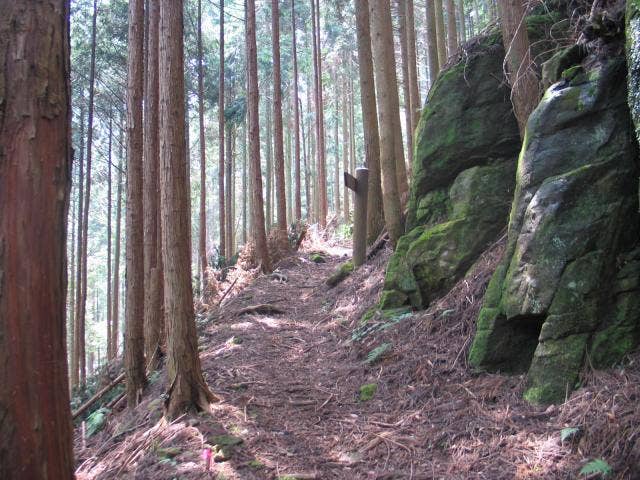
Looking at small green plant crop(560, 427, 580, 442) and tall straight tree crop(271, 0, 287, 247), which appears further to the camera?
tall straight tree crop(271, 0, 287, 247)

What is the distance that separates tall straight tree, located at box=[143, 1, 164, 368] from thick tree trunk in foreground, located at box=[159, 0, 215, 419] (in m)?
3.00

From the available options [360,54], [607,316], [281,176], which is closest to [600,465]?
[607,316]

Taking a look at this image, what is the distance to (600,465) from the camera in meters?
Result: 2.95

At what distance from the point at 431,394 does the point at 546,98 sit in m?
2.94

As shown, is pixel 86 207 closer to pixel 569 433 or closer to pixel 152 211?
pixel 152 211

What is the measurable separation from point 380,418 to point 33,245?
3323mm

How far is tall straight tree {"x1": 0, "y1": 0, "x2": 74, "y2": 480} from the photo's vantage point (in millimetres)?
2115

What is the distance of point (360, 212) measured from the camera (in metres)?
10.2

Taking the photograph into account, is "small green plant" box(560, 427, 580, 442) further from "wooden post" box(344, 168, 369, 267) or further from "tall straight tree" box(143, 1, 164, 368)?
"wooden post" box(344, 168, 369, 267)

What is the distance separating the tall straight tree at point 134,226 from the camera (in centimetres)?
668

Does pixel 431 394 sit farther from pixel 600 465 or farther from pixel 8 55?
pixel 8 55

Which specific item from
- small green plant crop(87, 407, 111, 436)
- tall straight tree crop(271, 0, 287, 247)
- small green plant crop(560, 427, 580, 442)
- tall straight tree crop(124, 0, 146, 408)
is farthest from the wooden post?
small green plant crop(560, 427, 580, 442)

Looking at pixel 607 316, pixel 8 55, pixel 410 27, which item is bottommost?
pixel 607 316

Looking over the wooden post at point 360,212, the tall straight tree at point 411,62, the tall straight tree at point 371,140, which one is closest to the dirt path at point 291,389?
the wooden post at point 360,212
